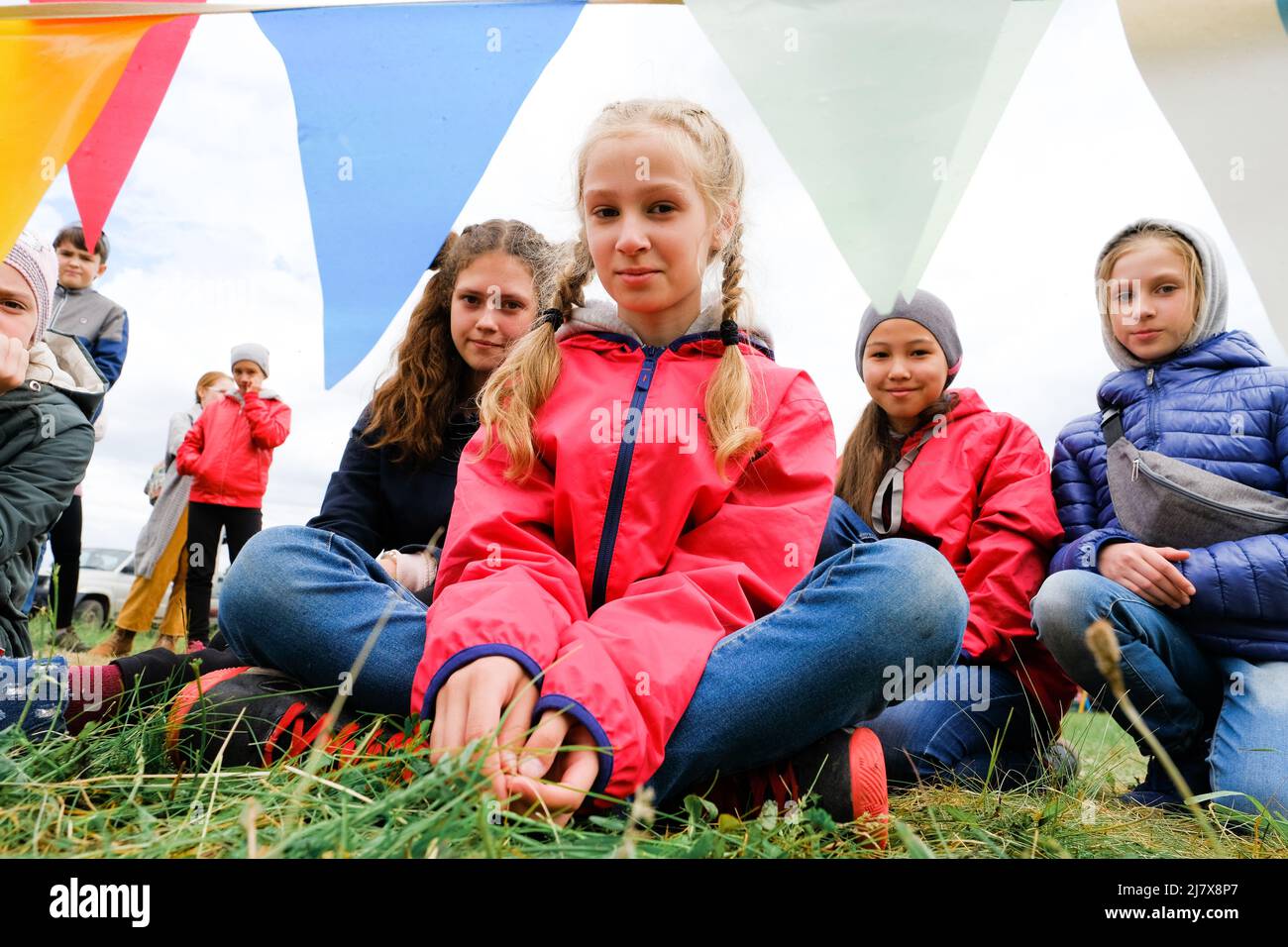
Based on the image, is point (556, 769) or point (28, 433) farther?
point (28, 433)

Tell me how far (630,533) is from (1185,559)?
1002 millimetres

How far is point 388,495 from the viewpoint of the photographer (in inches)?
73.3

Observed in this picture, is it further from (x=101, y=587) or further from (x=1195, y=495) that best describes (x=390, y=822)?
(x=101, y=587)

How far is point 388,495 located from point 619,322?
2.20 ft

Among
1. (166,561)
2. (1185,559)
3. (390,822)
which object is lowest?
(166,561)

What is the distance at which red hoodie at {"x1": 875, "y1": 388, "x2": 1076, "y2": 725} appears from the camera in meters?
1.78

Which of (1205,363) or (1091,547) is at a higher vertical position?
(1205,363)

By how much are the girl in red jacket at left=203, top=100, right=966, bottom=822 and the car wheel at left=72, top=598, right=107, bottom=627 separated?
442cm

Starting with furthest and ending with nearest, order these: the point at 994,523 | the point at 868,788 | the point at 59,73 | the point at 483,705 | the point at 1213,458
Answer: the point at 994,523 < the point at 59,73 < the point at 1213,458 < the point at 868,788 < the point at 483,705

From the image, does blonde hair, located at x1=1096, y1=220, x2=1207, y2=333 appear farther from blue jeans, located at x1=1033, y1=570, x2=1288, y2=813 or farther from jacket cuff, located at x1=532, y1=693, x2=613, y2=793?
jacket cuff, located at x1=532, y1=693, x2=613, y2=793

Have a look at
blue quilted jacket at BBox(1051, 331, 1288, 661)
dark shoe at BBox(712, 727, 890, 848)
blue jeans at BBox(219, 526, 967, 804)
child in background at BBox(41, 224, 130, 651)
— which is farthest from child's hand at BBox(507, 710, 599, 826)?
child in background at BBox(41, 224, 130, 651)

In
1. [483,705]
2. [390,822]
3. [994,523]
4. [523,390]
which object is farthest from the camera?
[994,523]

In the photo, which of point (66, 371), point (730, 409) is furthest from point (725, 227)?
point (66, 371)

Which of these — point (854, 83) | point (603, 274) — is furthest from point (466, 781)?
point (854, 83)
